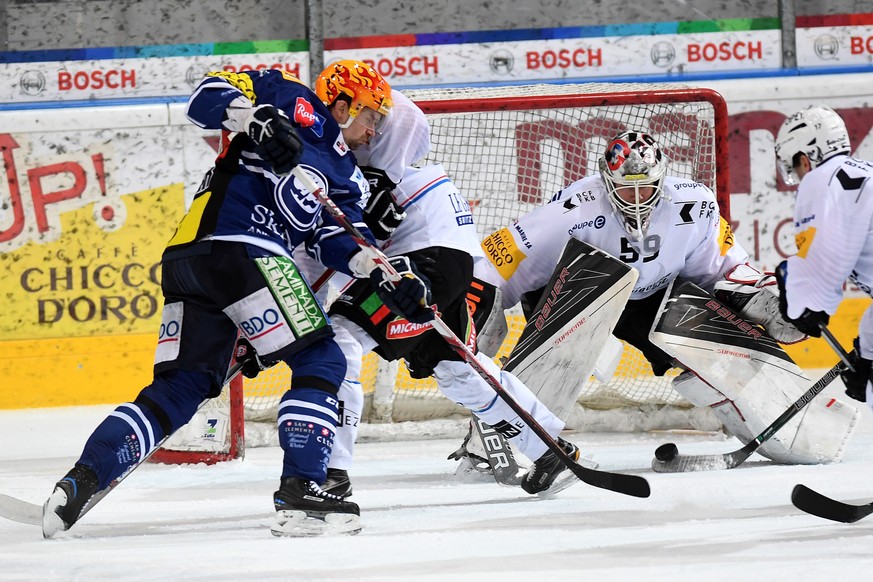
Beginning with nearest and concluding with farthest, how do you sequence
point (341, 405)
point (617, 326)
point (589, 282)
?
point (341, 405) → point (589, 282) → point (617, 326)

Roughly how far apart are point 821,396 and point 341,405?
5.40 feet

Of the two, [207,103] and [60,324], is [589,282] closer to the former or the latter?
[207,103]

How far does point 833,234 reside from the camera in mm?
2797

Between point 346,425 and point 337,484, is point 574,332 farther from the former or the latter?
point 337,484

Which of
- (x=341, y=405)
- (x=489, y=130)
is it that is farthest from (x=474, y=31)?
(x=341, y=405)

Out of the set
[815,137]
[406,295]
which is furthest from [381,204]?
[815,137]

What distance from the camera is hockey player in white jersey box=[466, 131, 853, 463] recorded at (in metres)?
3.67

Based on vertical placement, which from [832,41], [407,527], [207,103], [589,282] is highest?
[832,41]

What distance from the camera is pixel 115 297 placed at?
17.1 ft

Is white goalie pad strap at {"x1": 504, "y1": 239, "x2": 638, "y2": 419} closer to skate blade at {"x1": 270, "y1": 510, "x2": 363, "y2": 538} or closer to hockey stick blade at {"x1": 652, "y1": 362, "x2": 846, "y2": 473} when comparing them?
hockey stick blade at {"x1": 652, "y1": 362, "x2": 846, "y2": 473}

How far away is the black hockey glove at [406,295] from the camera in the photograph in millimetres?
2755

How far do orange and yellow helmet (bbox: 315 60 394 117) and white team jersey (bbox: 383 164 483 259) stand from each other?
0.85ft

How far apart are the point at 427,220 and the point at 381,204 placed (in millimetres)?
136

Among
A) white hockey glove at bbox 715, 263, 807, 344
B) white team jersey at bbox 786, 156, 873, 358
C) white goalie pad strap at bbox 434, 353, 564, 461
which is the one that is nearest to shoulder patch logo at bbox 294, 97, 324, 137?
white goalie pad strap at bbox 434, 353, 564, 461
